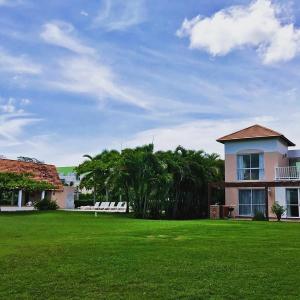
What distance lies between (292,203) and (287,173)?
6.35 feet

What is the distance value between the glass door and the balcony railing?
0.90 metres

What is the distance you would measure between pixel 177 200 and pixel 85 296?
2324 cm

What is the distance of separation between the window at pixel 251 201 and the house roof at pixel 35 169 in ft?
62.5

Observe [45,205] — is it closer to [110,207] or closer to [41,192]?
[110,207]

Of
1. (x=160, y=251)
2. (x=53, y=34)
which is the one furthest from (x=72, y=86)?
(x=160, y=251)

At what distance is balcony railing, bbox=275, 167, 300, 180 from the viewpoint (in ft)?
92.1

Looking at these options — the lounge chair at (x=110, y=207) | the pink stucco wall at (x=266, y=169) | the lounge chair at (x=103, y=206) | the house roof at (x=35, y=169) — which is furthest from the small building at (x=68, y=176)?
the pink stucco wall at (x=266, y=169)

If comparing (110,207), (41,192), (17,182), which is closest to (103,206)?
(110,207)

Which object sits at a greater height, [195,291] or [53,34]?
[53,34]

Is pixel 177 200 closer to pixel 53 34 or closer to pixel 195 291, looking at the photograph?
pixel 53 34

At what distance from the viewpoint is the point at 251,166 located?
29609 millimetres

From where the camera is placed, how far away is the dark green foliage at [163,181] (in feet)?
89.9

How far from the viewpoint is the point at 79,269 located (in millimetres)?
7734

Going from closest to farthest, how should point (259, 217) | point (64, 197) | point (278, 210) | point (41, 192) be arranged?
point (278, 210), point (259, 217), point (41, 192), point (64, 197)
